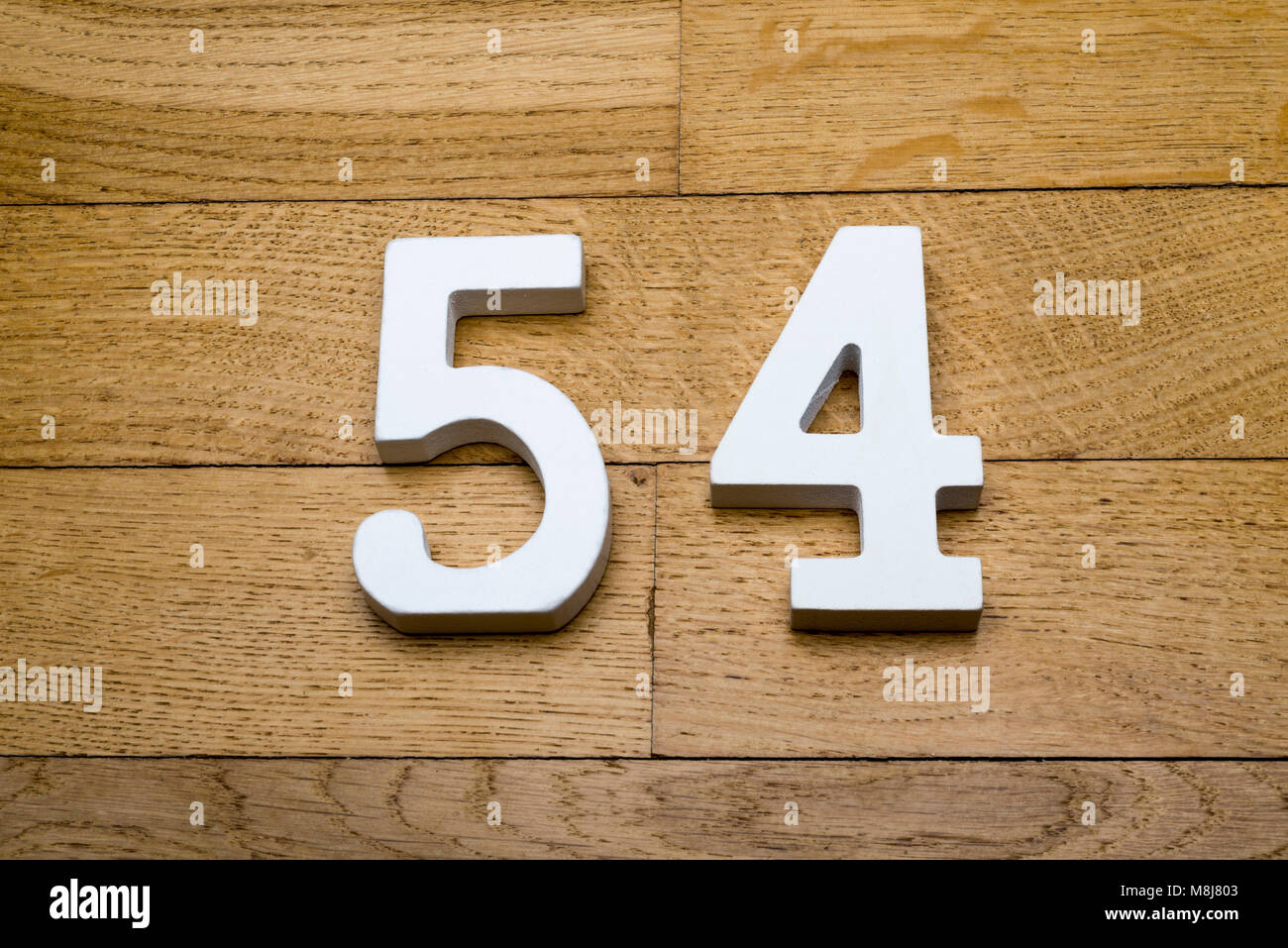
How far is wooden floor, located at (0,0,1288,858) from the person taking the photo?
109cm

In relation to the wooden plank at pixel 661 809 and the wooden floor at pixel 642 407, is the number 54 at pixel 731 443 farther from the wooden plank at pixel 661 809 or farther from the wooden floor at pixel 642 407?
the wooden plank at pixel 661 809

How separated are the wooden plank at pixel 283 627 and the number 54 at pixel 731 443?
0.15 ft

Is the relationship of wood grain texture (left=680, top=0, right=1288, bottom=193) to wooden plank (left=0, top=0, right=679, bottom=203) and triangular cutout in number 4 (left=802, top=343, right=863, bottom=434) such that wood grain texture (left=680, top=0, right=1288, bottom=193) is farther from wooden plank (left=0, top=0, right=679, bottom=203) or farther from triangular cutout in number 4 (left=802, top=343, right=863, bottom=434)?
triangular cutout in number 4 (left=802, top=343, right=863, bottom=434)

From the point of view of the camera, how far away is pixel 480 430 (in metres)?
1.18

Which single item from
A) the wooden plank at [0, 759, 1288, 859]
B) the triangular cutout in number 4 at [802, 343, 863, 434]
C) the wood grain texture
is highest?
the wood grain texture

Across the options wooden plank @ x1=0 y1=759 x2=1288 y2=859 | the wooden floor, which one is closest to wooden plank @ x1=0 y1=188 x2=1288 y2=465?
the wooden floor

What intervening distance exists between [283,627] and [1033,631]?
0.78 m

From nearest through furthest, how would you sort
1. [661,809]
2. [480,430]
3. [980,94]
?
[661,809] → [480,430] → [980,94]

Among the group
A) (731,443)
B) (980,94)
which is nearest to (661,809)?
(731,443)

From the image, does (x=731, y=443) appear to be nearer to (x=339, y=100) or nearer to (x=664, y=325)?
(x=664, y=325)

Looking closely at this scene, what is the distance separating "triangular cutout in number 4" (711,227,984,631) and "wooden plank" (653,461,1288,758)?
37 millimetres

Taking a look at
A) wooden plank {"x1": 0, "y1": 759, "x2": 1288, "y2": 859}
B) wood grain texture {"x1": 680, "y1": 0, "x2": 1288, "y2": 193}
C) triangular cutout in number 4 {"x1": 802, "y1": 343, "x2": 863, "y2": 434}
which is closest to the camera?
wooden plank {"x1": 0, "y1": 759, "x2": 1288, "y2": 859}

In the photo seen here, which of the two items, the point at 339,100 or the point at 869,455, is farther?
the point at 339,100
